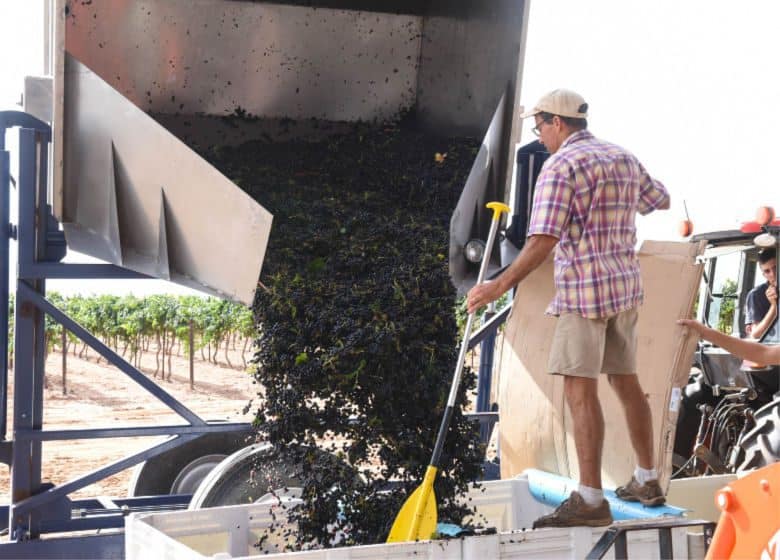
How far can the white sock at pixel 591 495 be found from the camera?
310 cm

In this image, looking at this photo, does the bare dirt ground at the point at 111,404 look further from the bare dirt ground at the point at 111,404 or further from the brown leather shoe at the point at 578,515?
the brown leather shoe at the point at 578,515

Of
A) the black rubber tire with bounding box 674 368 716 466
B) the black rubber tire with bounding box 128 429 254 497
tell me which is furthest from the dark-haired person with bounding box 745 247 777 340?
the black rubber tire with bounding box 128 429 254 497

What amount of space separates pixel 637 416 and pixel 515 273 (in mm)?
697

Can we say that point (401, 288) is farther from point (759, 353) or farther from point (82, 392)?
point (82, 392)

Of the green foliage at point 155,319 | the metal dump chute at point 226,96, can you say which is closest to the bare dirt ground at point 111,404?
the green foliage at point 155,319

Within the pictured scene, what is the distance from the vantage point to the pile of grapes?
330cm

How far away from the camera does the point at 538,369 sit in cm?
395

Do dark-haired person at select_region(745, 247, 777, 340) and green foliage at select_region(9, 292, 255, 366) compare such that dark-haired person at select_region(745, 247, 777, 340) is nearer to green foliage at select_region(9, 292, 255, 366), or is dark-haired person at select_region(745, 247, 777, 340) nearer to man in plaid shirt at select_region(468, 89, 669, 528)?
man in plaid shirt at select_region(468, 89, 669, 528)

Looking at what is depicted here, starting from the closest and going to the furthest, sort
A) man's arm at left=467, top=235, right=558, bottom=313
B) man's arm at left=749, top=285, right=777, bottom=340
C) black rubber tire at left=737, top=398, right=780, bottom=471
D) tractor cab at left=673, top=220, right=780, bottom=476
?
man's arm at left=467, top=235, right=558, bottom=313, black rubber tire at left=737, top=398, right=780, bottom=471, tractor cab at left=673, top=220, right=780, bottom=476, man's arm at left=749, top=285, right=777, bottom=340

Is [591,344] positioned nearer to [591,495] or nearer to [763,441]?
[591,495]

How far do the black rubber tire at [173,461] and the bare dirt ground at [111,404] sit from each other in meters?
3.40

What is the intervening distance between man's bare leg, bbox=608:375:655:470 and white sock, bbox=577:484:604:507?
322 millimetres

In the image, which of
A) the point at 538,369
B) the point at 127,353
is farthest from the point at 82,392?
the point at 538,369

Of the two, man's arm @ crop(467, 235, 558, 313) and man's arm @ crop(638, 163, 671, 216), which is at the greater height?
man's arm @ crop(638, 163, 671, 216)
